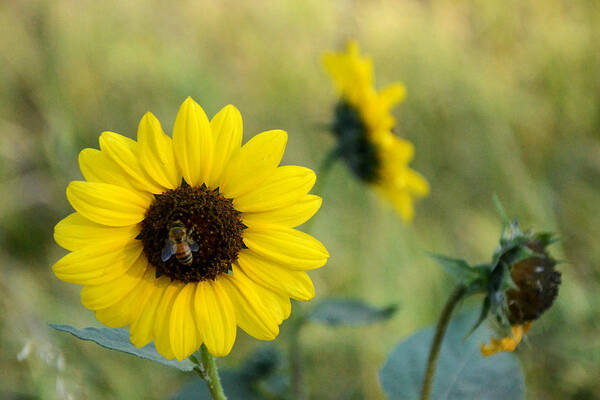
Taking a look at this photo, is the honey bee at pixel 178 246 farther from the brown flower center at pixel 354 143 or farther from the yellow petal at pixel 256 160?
the brown flower center at pixel 354 143

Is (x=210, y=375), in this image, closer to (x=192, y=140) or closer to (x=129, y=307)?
(x=129, y=307)

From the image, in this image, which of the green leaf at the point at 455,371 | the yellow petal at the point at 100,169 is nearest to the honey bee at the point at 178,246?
the yellow petal at the point at 100,169

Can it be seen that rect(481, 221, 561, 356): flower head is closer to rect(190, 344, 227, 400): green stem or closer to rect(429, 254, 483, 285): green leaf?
rect(429, 254, 483, 285): green leaf

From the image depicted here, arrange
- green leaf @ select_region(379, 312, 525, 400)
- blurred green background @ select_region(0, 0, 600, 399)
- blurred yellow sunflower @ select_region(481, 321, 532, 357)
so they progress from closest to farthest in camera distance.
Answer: blurred yellow sunflower @ select_region(481, 321, 532, 357), green leaf @ select_region(379, 312, 525, 400), blurred green background @ select_region(0, 0, 600, 399)

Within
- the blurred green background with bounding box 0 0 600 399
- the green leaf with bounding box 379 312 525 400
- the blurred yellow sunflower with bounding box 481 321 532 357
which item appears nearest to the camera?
the blurred yellow sunflower with bounding box 481 321 532 357

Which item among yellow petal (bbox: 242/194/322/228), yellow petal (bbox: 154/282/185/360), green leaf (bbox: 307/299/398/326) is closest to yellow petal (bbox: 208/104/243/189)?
yellow petal (bbox: 242/194/322/228)

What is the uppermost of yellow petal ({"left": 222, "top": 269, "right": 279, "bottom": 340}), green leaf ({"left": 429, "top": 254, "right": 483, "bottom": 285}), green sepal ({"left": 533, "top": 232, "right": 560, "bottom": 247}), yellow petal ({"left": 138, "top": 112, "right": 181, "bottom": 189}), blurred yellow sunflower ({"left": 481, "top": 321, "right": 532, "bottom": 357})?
green sepal ({"left": 533, "top": 232, "right": 560, "bottom": 247})

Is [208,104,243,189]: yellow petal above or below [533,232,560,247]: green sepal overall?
below

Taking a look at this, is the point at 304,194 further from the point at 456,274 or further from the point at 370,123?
the point at 370,123

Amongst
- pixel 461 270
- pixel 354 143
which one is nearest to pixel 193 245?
pixel 461 270
